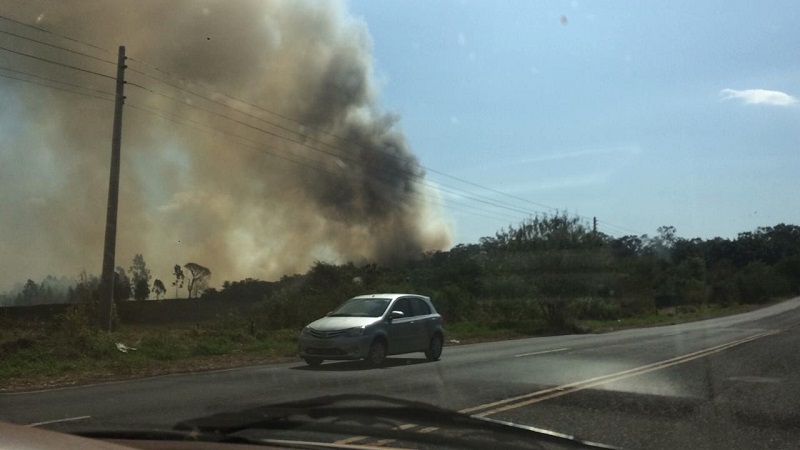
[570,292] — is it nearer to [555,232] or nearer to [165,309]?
[555,232]

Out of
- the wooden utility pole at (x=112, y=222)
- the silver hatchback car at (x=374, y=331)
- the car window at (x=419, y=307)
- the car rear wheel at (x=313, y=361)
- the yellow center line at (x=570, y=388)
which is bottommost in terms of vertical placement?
the yellow center line at (x=570, y=388)

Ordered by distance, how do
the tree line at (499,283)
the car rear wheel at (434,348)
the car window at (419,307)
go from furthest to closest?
the tree line at (499,283)
the car window at (419,307)
the car rear wheel at (434,348)

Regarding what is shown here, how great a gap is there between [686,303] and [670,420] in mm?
75578

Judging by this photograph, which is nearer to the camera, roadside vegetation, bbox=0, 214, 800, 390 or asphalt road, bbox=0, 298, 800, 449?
asphalt road, bbox=0, 298, 800, 449

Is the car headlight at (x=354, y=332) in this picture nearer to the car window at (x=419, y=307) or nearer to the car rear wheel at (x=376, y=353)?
the car rear wheel at (x=376, y=353)

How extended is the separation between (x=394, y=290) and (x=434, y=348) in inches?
607

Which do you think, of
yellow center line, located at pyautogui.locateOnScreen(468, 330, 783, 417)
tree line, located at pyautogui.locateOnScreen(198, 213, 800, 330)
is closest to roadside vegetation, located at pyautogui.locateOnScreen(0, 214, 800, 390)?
tree line, located at pyautogui.locateOnScreen(198, 213, 800, 330)

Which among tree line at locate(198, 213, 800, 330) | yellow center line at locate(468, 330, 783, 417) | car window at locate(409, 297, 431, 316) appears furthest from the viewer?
tree line at locate(198, 213, 800, 330)

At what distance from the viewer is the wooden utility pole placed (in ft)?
61.2

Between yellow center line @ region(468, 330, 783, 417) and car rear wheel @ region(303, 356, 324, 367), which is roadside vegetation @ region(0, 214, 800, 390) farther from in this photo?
yellow center line @ region(468, 330, 783, 417)

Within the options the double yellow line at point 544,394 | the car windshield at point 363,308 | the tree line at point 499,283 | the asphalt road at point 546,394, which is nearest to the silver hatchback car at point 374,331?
the car windshield at point 363,308

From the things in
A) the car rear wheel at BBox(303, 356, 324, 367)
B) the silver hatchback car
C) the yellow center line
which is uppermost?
the silver hatchback car

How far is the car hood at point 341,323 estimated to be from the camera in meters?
14.3

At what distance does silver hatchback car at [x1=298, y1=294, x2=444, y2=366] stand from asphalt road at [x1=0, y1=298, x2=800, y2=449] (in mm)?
368
